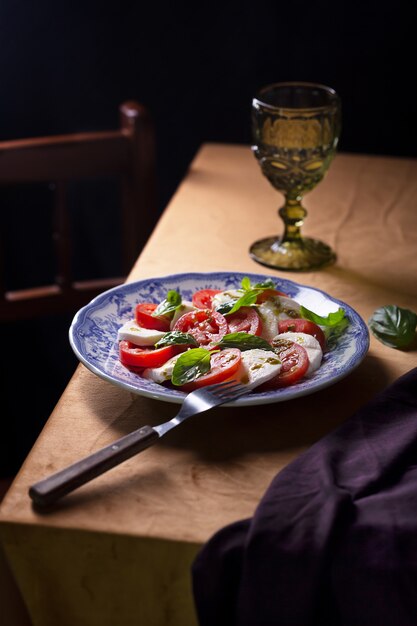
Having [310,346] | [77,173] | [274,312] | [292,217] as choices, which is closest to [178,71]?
[77,173]

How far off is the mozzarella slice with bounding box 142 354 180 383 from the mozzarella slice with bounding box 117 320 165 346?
0.14 ft

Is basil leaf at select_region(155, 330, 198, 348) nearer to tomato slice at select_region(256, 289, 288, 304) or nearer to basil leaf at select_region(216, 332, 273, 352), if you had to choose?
basil leaf at select_region(216, 332, 273, 352)

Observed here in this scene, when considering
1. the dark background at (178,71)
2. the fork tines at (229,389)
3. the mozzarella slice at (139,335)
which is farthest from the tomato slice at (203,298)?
the dark background at (178,71)

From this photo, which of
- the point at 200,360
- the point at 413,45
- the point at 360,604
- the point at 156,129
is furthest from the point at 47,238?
the point at 360,604

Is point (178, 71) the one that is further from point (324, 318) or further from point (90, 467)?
point (90, 467)

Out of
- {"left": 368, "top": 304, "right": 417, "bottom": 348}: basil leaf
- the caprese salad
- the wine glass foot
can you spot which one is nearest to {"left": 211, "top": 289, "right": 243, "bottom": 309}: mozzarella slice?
the caprese salad

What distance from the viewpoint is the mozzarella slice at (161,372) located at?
1.07 m

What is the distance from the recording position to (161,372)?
1.07 m

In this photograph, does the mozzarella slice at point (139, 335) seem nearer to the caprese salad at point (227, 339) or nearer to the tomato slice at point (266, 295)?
the caprese salad at point (227, 339)

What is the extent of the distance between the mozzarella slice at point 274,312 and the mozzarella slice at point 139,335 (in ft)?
0.45

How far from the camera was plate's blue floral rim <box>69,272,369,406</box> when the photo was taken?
41.3 inches

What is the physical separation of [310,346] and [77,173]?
90 centimetres

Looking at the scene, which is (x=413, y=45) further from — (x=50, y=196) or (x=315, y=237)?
(x=50, y=196)

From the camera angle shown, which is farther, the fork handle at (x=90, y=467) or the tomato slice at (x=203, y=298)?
the tomato slice at (x=203, y=298)
